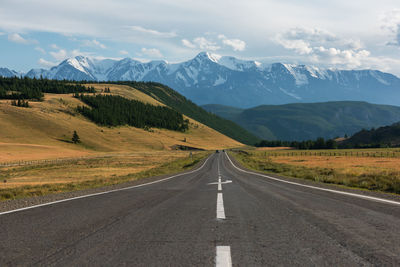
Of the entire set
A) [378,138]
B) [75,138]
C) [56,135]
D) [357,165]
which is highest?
[378,138]

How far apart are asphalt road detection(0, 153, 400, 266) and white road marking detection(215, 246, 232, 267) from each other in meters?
0.01

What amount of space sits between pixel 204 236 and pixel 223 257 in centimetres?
112

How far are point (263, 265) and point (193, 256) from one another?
1.03 metres

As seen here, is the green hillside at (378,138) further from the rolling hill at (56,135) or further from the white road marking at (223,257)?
the white road marking at (223,257)

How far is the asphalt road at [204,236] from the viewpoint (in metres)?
4.12

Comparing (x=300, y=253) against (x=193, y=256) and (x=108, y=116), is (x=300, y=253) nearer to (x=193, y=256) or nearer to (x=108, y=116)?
(x=193, y=256)

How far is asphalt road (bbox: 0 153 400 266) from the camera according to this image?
412 cm

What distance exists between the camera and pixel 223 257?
4.14 meters

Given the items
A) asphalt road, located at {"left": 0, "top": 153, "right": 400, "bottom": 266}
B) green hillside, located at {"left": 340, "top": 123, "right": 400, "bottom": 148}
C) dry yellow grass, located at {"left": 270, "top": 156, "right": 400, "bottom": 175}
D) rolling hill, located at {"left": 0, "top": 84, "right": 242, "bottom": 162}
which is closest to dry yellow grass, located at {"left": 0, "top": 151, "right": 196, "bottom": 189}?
asphalt road, located at {"left": 0, "top": 153, "right": 400, "bottom": 266}

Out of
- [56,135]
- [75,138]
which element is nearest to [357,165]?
[75,138]

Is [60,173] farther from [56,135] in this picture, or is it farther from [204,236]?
[56,135]

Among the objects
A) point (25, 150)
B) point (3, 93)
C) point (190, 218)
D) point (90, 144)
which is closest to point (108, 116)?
point (90, 144)

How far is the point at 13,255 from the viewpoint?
4.32 metres

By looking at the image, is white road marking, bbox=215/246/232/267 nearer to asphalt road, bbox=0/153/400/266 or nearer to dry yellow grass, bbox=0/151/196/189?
asphalt road, bbox=0/153/400/266
